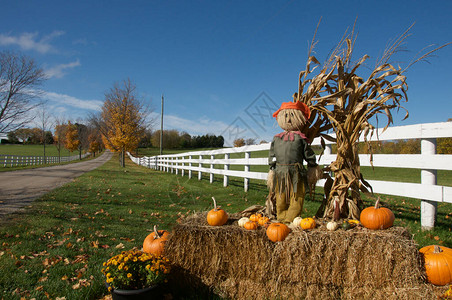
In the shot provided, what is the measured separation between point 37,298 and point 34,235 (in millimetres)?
2099

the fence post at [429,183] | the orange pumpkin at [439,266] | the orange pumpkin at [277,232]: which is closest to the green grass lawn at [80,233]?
the fence post at [429,183]

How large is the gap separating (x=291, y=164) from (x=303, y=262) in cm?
109

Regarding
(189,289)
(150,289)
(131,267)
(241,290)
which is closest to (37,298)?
(131,267)

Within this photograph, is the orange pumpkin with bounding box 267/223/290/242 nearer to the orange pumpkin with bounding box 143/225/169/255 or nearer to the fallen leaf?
the orange pumpkin with bounding box 143/225/169/255

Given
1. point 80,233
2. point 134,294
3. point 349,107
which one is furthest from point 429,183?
point 80,233

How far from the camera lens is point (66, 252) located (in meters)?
3.49

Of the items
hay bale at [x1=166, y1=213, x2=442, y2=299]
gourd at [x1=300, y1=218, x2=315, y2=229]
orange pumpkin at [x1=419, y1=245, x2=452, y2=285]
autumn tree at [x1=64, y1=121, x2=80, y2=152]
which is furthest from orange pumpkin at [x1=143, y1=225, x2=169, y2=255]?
autumn tree at [x1=64, y1=121, x2=80, y2=152]

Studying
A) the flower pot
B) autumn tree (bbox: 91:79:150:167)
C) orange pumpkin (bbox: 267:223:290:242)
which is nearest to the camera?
the flower pot

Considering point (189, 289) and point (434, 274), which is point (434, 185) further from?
point (189, 289)

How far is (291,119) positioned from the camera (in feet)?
10.2

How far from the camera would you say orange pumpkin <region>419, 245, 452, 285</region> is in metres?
2.20

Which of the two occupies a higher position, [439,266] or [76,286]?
[439,266]

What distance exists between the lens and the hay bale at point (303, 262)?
7.30ft

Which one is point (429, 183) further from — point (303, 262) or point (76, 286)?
point (76, 286)
